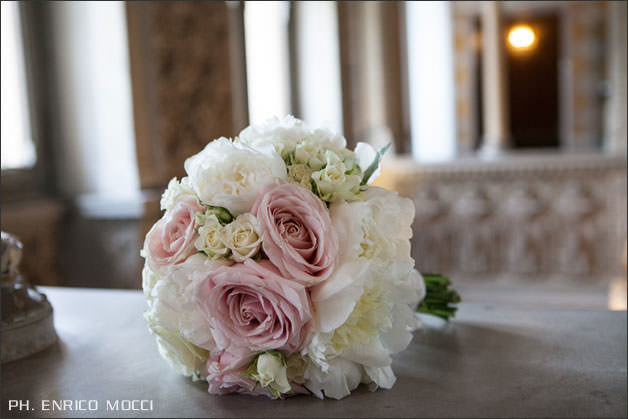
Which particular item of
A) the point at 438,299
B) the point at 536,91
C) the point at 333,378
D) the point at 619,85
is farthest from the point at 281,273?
the point at 536,91

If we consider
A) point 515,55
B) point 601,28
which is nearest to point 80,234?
point 601,28

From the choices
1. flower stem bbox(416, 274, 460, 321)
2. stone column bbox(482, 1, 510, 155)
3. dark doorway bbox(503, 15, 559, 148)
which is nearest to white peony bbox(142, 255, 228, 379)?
flower stem bbox(416, 274, 460, 321)

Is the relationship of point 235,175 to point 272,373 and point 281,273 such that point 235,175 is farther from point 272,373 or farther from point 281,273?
point 272,373

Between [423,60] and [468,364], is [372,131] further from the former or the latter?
[468,364]

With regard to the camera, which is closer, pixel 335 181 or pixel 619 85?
pixel 335 181

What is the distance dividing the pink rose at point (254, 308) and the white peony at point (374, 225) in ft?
0.29

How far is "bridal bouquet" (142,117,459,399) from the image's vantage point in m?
0.76

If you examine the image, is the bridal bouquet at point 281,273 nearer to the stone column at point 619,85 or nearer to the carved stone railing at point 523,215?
the carved stone railing at point 523,215

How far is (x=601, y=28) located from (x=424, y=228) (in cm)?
501

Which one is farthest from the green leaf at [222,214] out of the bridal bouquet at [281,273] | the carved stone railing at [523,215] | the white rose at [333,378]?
the carved stone railing at [523,215]

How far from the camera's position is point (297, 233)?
777mm

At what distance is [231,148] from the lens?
801 millimetres

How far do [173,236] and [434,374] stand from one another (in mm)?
413

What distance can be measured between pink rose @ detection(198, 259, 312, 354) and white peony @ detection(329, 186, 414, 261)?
3.5 inches
